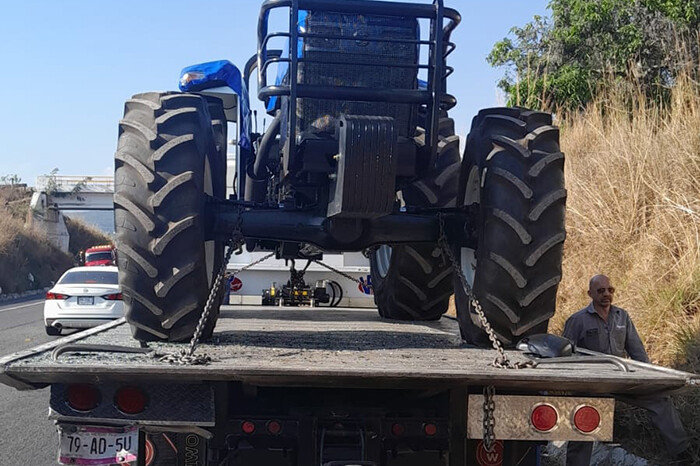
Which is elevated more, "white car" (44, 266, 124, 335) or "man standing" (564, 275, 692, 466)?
"man standing" (564, 275, 692, 466)

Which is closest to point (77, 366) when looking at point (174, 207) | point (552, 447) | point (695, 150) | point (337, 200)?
point (174, 207)

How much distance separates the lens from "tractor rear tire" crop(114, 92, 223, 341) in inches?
→ 167

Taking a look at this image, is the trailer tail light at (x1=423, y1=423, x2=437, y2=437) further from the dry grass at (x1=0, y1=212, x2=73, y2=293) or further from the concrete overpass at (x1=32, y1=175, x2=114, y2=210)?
the concrete overpass at (x1=32, y1=175, x2=114, y2=210)

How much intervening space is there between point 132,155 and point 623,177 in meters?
5.75

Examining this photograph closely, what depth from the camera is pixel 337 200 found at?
14.4 ft

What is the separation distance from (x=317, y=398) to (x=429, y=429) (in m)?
0.55

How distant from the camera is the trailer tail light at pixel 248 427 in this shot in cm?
377

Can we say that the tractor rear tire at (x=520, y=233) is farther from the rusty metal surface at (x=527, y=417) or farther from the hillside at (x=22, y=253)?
the hillside at (x=22, y=253)

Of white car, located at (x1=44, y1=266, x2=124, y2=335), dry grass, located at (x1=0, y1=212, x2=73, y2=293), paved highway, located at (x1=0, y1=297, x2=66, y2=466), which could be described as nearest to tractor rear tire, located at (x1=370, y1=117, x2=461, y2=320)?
paved highway, located at (x1=0, y1=297, x2=66, y2=466)

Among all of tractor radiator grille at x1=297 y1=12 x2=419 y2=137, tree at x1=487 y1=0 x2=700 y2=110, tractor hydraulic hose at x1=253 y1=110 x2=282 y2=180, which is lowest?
tractor hydraulic hose at x1=253 y1=110 x2=282 y2=180

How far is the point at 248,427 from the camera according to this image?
148 inches

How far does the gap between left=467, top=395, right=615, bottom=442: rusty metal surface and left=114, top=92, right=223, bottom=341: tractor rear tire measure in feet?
5.65

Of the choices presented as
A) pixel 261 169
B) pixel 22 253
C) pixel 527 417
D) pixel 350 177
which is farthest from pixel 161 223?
pixel 22 253

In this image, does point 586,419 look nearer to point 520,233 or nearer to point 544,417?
point 544,417
